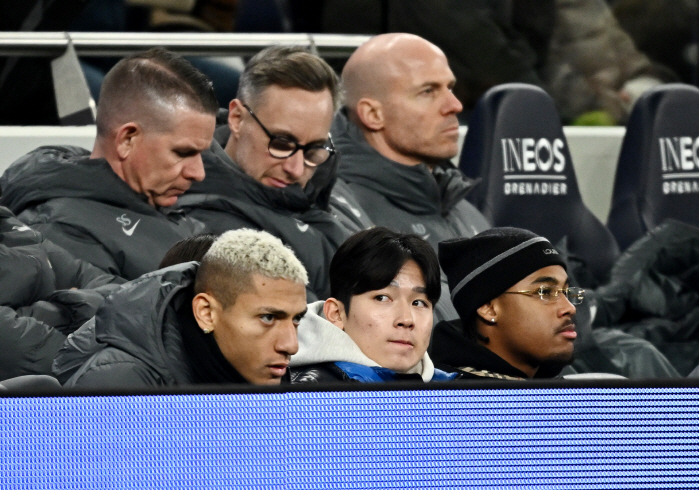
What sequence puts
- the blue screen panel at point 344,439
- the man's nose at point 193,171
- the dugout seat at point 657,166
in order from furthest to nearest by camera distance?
the dugout seat at point 657,166
the man's nose at point 193,171
the blue screen panel at point 344,439

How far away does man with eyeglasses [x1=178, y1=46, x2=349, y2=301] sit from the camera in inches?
119

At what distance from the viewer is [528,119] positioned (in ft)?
13.8

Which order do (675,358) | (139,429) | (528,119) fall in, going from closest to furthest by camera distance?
(139,429) → (675,358) → (528,119)

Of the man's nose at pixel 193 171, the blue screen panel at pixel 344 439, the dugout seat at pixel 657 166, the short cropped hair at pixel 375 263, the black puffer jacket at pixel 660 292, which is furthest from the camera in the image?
the dugout seat at pixel 657 166

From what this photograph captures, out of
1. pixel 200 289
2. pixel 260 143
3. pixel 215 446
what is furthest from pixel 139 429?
Answer: pixel 260 143

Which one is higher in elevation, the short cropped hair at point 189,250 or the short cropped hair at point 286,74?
the short cropped hair at point 286,74

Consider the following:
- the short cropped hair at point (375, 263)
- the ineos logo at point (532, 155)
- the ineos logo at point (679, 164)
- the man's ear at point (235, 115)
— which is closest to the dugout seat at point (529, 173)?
the ineos logo at point (532, 155)

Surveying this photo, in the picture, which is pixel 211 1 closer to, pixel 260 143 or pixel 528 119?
pixel 528 119

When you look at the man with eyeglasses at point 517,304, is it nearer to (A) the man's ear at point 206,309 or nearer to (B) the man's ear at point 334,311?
(B) the man's ear at point 334,311

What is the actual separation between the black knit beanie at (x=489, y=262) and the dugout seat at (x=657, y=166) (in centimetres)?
175

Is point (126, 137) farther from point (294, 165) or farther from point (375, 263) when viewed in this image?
point (375, 263)

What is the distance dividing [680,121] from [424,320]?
246cm

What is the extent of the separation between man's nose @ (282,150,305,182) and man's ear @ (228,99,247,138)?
18 centimetres

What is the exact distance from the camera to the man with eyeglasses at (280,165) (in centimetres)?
302
